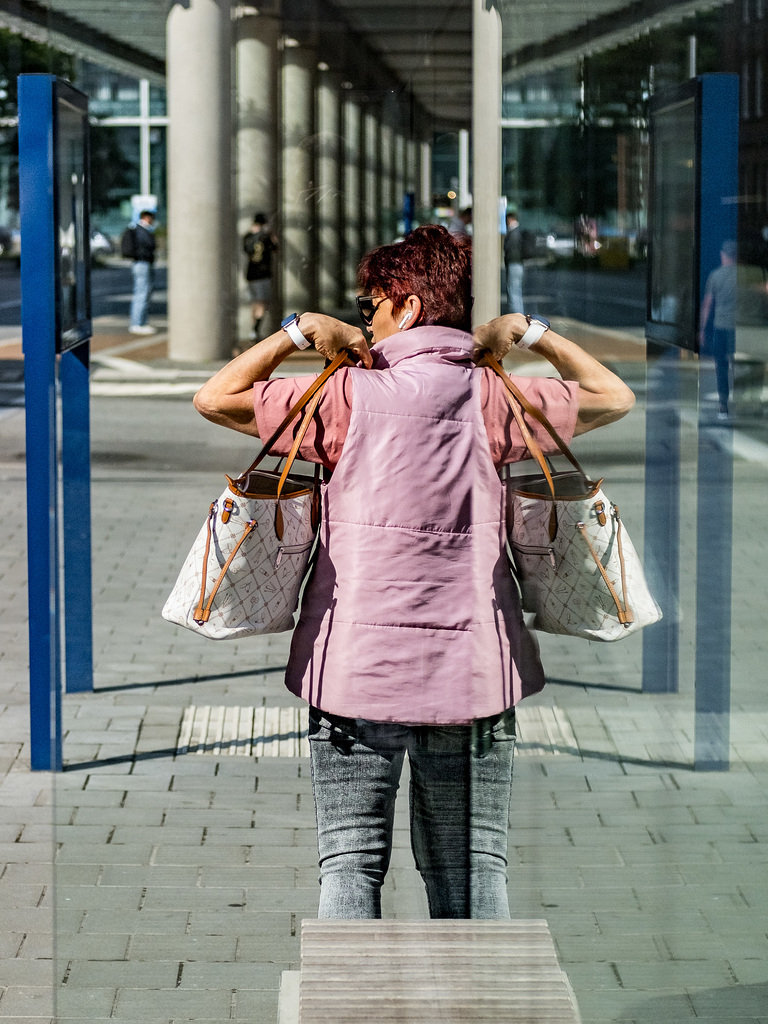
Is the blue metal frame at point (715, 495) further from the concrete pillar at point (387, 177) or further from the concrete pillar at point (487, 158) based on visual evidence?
the concrete pillar at point (387, 177)

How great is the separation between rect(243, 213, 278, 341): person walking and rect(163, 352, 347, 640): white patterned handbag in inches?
473

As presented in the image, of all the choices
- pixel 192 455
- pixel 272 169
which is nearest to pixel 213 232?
pixel 272 169

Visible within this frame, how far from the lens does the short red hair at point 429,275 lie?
218 cm

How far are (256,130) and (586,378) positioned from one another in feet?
42.6

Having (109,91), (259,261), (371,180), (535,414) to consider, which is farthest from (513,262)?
(109,91)

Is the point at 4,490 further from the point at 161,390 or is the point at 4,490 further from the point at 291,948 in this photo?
the point at 291,948

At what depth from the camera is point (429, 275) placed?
85.9 inches

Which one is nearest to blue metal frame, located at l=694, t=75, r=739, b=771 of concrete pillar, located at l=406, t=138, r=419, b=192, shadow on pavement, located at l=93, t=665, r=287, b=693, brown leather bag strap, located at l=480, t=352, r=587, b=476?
brown leather bag strap, located at l=480, t=352, r=587, b=476

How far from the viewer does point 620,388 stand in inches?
70.6

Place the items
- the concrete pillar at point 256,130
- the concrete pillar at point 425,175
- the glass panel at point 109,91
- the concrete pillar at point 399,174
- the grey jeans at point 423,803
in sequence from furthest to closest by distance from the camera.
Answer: the glass panel at point 109,91, the concrete pillar at point 256,130, the concrete pillar at point 399,174, the concrete pillar at point 425,175, the grey jeans at point 423,803

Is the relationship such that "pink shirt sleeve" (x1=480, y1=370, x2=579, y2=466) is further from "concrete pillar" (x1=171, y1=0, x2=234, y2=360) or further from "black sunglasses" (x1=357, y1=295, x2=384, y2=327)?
"concrete pillar" (x1=171, y1=0, x2=234, y2=360)

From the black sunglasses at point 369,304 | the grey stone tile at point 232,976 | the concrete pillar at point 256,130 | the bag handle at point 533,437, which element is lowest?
the grey stone tile at point 232,976

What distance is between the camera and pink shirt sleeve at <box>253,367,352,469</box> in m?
2.09

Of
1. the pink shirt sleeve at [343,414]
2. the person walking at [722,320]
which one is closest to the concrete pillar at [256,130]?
the pink shirt sleeve at [343,414]
